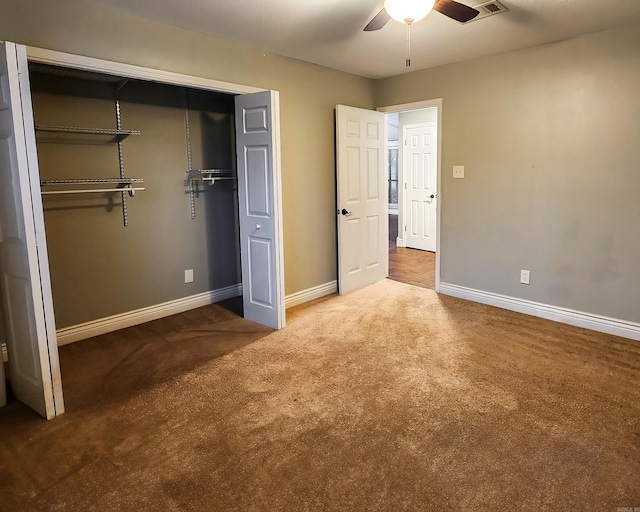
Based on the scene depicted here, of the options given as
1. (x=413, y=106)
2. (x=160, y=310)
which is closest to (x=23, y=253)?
(x=160, y=310)

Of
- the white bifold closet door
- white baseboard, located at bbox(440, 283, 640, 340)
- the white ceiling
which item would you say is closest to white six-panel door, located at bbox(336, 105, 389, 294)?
the white ceiling

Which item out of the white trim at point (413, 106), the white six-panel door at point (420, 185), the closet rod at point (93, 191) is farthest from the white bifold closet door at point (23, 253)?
the white six-panel door at point (420, 185)

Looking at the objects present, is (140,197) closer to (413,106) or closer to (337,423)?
(337,423)

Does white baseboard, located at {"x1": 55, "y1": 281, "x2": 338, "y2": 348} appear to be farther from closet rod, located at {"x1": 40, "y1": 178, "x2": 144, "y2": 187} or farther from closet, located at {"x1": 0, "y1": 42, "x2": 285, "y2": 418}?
closet rod, located at {"x1": 40, "y1": 178, "x2": 144, "y2": 187}

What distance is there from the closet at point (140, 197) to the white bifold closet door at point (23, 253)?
2cm

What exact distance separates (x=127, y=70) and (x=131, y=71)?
0.03 metres

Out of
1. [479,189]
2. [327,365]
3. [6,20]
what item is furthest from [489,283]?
[6,20]

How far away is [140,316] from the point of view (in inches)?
155

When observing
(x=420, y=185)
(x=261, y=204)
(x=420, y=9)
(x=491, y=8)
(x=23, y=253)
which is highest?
(x=491, y=8)

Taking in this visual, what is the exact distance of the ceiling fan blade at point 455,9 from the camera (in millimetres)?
2385

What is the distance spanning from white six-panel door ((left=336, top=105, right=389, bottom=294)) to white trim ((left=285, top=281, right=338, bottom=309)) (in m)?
0.13

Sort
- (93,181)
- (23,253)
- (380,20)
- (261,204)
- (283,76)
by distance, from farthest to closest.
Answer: (283,76)
(261,204)
(93,181)
(380,20)
(23,253)

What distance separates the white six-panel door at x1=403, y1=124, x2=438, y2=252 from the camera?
6.85 metres

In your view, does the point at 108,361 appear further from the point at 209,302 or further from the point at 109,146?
the point at 109,146
